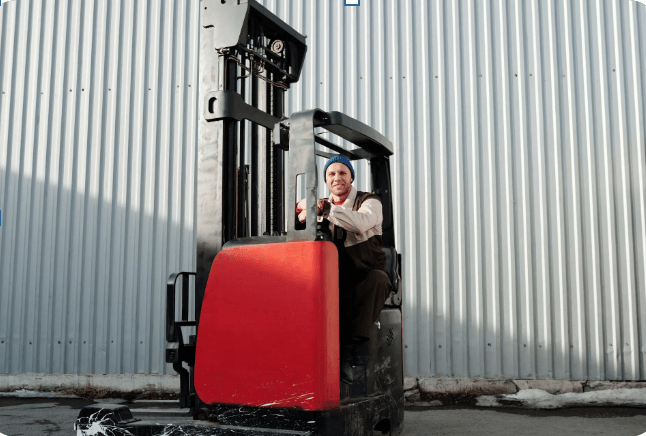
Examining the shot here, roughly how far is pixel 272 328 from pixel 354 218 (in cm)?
74

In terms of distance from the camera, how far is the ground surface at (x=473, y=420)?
472 centimetres

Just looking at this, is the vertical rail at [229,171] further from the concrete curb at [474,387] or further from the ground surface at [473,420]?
the concrete curb at [474,387]

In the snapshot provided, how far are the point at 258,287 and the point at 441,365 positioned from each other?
12.7ft

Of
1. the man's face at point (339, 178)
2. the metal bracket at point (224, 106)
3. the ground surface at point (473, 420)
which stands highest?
the metal bracket at point (224, 106)

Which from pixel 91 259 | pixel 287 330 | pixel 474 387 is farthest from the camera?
pixel 91 259

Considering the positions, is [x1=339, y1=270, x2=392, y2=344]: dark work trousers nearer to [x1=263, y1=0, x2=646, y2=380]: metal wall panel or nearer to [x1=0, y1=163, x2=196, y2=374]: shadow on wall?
[x1=263, y1=0, x2=646, y2=380]: metal wall panel

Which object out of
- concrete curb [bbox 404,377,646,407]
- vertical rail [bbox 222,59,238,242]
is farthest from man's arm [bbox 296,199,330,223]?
concrete curb [bbox 404,377,646,407]

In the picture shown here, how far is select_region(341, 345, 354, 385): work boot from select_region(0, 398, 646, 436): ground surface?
6.22ft

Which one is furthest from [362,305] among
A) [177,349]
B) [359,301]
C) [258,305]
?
[177,349]

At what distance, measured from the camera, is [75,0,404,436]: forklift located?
2.73 metres

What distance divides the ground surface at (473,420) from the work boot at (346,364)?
1895 mm

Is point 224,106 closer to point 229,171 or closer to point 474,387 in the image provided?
point 229,171

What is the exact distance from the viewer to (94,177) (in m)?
6.78

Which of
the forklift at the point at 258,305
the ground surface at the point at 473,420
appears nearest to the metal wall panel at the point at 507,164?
the ground surface at the point at 473,420
